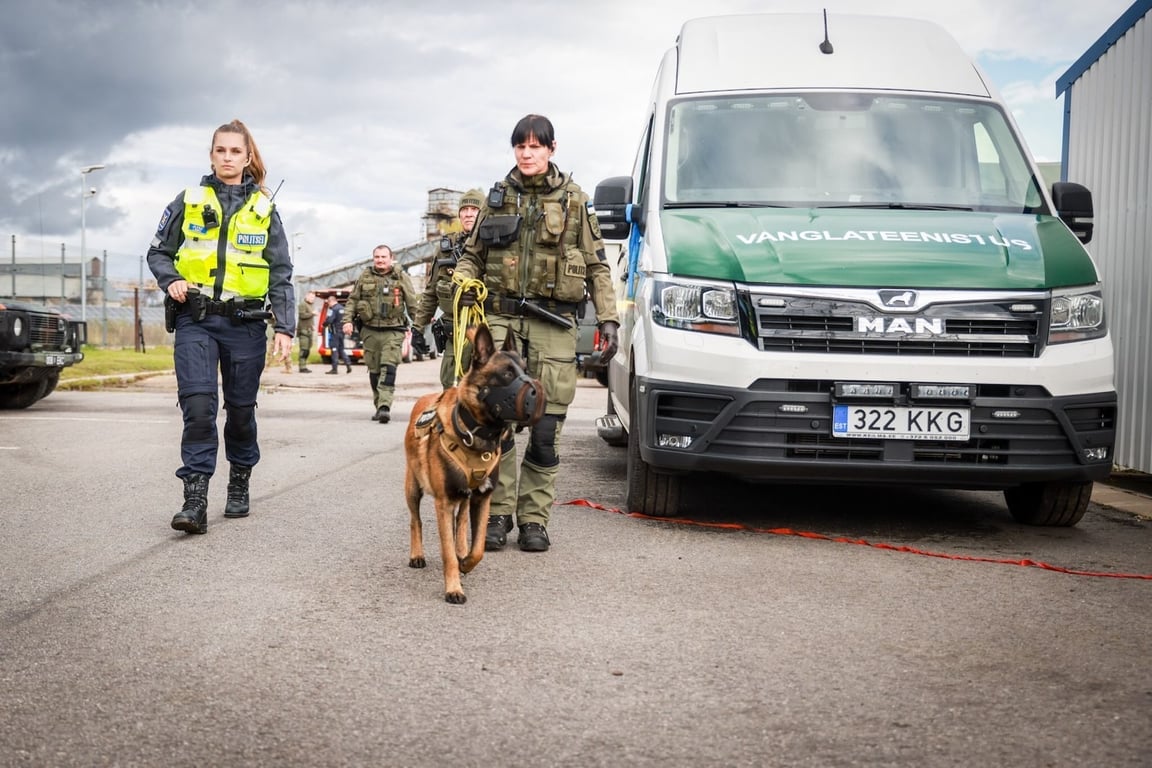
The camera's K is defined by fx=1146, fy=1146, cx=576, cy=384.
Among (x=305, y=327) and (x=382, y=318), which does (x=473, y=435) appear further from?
(x=305, y=327)

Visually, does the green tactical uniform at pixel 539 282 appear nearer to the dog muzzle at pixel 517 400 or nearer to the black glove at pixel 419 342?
the dog muzzle at pixel 517 400

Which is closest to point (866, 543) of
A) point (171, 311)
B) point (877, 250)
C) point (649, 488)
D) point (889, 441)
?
point (889, 441)

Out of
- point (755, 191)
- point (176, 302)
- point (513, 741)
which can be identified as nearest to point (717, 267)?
point (755, 191)

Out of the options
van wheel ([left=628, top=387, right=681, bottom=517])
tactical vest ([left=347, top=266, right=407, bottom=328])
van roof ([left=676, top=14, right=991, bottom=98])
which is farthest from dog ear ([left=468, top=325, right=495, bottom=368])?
tactical vest ([left=347, top=266, right=407, bottom=328])

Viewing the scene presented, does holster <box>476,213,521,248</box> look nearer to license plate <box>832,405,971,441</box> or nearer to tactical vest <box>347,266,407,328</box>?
license plate <box>832,405,971,441</box>

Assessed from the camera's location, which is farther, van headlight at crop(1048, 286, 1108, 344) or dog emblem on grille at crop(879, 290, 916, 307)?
van headlight at crop(1048, 286, 1108, 344)

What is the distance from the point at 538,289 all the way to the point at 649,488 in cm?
142

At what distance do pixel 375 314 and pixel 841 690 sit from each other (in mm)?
10340

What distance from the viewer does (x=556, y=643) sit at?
3.81 meters

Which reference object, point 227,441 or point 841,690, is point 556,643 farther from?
point 227,441

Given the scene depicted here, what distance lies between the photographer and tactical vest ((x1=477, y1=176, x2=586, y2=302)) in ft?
17.9

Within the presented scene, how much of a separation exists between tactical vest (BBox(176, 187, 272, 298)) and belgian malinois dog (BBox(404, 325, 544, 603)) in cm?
181

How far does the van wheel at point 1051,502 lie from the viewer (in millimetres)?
6059

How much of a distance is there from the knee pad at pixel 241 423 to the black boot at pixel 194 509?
43 cm
